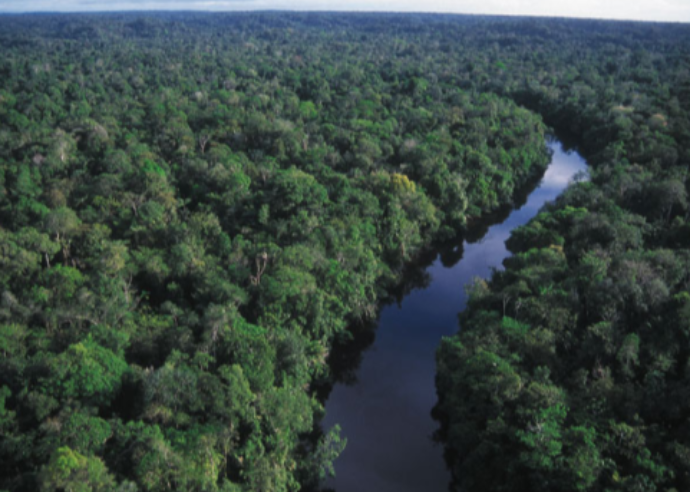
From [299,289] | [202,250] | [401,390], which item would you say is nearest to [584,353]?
[401,390]

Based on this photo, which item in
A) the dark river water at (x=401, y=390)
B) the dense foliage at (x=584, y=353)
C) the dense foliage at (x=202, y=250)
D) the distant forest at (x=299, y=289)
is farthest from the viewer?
the dark river water at (x=401, y=390)

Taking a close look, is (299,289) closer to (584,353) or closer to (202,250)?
(202,250)

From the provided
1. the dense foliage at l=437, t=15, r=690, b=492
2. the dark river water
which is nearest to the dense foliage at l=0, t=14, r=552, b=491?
the dark river water

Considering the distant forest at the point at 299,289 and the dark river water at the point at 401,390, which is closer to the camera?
the distant forest at the point at 299,289

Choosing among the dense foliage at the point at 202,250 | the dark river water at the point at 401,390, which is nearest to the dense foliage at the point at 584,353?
the dark river water at the point at 401,390

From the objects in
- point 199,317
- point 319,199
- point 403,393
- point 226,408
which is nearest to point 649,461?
point 403,393

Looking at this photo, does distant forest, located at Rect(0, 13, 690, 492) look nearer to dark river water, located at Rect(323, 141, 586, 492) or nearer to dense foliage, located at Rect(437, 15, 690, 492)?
dense foliage, located at Rect(437, 15, 690, 492)

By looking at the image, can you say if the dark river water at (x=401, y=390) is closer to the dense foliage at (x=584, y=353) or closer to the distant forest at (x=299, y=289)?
the distant forest at (x=299, y=289)
